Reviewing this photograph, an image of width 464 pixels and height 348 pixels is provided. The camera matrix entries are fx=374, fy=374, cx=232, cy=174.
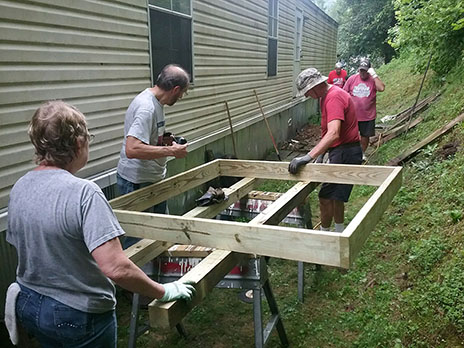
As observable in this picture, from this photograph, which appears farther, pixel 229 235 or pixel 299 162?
pixel 299 162

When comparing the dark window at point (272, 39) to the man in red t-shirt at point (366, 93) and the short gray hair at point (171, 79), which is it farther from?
the short gray hair at point (171, 79)

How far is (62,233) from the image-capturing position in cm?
147

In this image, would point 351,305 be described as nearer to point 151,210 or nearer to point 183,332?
point 183,332

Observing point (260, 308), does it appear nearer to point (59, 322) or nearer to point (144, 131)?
point (59, 322)

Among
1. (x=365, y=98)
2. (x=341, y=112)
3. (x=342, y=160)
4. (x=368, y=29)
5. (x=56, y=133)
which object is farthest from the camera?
(x=368, y=29)

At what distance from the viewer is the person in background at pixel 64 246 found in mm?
1438

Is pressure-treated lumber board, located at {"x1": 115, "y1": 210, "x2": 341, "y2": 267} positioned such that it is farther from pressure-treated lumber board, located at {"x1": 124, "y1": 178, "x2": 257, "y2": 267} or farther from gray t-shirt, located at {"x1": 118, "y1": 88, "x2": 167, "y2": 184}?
gray t-shirt, located at {"x1": 118, "y1": 88, "x2": 167, "y2": 184}

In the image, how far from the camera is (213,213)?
3.07 m

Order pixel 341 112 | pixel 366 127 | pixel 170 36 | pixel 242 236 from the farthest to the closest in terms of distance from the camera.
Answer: pixel 366 127, pixel 170 36, pixel 341 112, pixel 242 236

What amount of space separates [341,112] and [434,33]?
23.1 feet

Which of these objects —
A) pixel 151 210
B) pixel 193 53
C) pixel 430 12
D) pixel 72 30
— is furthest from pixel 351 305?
pixel 430 12

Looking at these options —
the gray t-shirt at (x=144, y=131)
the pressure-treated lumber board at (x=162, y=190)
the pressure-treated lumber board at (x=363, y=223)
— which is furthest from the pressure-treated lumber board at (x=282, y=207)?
the gray t-shirt at (x=144, y=131)

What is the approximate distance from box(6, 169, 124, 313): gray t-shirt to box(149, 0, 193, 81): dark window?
12.0ft

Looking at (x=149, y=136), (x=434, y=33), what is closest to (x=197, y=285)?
(x=149, y=136)
